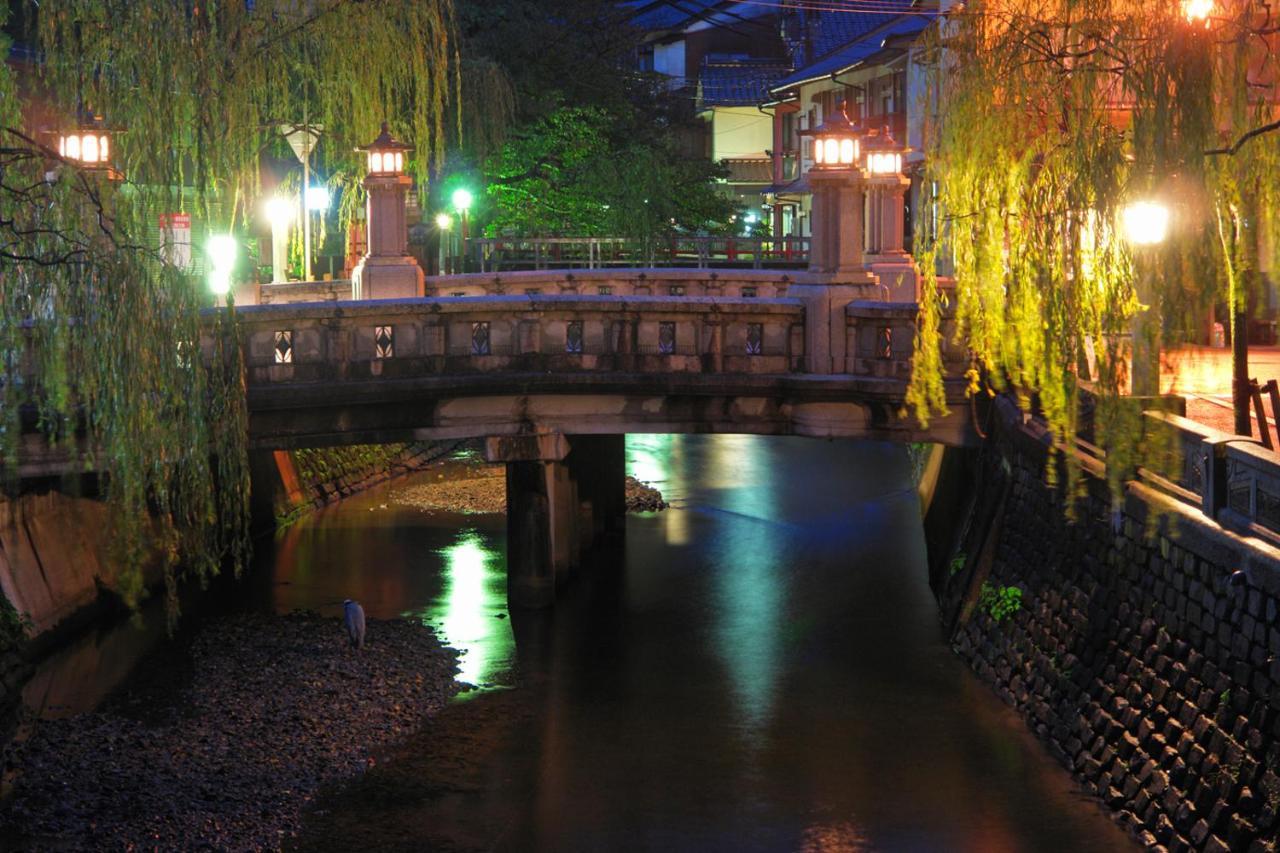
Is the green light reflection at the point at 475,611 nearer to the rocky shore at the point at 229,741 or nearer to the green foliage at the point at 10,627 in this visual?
the rocky shore at the point at 229,741

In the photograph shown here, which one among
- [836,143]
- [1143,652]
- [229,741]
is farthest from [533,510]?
[1143,652]

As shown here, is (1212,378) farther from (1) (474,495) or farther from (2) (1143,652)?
(1) (474,495)

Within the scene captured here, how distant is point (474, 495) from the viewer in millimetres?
35688

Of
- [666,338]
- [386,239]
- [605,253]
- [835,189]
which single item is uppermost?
[605,253]

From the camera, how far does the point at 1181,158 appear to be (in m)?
15.4

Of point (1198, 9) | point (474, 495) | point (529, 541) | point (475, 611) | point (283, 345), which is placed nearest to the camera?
point (1198, 9)

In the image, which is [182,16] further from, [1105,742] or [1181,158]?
[1105,742]

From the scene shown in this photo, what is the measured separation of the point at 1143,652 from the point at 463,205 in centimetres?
3525

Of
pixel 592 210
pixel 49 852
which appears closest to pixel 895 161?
pixel 49 852

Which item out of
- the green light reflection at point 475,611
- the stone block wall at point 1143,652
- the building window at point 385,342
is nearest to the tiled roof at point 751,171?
the green light reflection at point 475,611

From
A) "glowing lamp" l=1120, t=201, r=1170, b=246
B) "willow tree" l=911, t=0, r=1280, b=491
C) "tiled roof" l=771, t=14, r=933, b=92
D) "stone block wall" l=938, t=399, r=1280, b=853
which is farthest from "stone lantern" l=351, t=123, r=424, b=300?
"tiled roof" l=771, t=14, r=933, b=92

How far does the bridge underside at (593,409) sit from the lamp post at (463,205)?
85.5 ft

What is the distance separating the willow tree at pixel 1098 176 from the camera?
15.4m

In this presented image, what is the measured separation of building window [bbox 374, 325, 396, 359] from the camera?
77.0ft
